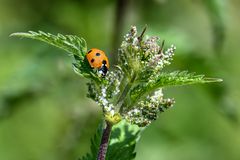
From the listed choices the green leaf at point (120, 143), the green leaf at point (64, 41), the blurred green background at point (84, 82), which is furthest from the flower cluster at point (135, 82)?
the blurred green background at point (84, 82)

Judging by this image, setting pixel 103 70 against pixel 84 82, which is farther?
pixel 84 82

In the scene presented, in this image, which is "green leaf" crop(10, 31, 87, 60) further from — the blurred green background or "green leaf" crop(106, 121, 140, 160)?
the blurred green background

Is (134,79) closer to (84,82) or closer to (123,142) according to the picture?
(123,142)

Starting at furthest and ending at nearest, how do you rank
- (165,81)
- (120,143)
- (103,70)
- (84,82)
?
(84,82) → (120,143) → (103,70) → (165,81)

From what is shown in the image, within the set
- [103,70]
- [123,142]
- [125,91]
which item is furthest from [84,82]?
[125,91]

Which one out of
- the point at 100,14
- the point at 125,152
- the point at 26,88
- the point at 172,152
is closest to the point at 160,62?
the point at 125,152

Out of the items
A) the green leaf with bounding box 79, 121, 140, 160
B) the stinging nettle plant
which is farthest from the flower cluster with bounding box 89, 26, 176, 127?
the green leaf with bounding box 79, 121, 140, 160

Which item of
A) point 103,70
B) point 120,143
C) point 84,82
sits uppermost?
point 84,82
